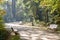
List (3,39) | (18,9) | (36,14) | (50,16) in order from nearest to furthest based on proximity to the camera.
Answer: (3,39) → (50,16) → (36,14) → (18,9)

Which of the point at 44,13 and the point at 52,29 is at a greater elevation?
the point at 44,13

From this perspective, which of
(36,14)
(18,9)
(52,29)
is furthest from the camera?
(18,9)

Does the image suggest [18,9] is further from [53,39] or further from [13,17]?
[53,39]

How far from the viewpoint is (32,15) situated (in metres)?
15.3

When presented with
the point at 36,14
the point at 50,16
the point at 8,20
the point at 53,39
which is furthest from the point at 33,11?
the point at 53,39

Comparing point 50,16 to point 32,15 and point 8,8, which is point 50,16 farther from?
point 8,8

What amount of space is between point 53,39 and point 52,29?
3093 millimetres

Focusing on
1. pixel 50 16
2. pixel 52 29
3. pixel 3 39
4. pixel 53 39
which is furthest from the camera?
pixel 50 16

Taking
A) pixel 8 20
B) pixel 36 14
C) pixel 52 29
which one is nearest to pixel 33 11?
pixel 36 14

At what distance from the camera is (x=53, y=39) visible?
830cm

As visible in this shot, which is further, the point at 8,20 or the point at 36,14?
the point at 8,20

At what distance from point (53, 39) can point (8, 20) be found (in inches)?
457

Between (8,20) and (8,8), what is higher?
(8,8)

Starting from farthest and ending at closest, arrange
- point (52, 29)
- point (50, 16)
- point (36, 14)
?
1. point (36, 14)
2. point (50, 16)
3. point (52, 29)
